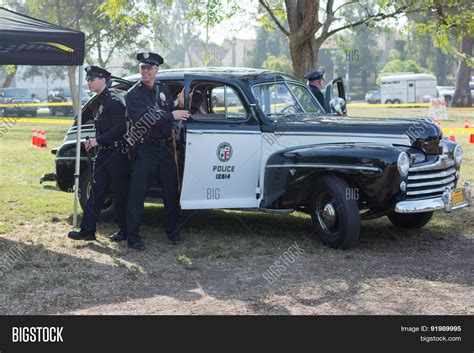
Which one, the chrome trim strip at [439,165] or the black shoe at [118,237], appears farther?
the black shoe at [118,237]

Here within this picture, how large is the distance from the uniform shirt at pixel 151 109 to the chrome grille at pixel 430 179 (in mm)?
2552

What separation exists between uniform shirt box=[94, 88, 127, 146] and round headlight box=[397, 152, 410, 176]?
290 centimetres

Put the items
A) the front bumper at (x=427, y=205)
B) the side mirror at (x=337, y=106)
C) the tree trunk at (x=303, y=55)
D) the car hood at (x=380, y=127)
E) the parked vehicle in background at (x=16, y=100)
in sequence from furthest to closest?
1. the parked vehicle in background at (x=16, y=100)
2. the tree trunk at (x=303, y=55)
3. the side mirror at (x=337, y=106)
4. the car hood at (x=380, y=127)
5. the front bumper at (x=427, y=205)

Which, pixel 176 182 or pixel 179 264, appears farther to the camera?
pixel 176 182

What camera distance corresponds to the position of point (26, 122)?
3475 cm

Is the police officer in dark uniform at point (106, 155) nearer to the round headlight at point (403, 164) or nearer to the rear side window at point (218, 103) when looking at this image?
the rear side window at point (218, 103)

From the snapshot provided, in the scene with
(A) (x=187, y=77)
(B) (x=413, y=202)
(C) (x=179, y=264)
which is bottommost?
(C) (x=179, y=264)

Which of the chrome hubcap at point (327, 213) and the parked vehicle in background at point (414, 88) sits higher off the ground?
the parked vehicle in background at point (414, 88)

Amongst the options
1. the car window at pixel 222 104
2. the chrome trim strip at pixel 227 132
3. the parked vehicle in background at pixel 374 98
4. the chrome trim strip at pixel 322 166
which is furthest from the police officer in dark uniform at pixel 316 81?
the parked vehicle in background at pixel 374 98

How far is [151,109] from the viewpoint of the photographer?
741 cm

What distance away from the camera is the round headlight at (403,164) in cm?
707
